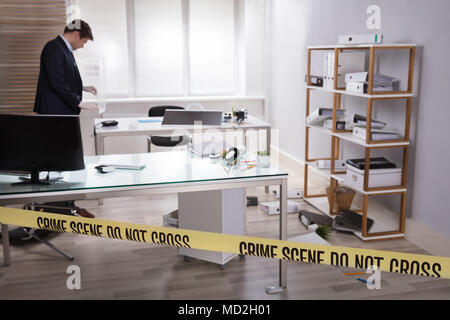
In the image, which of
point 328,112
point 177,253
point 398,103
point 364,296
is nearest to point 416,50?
point 398,103

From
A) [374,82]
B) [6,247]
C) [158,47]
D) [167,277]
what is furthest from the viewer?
[158,47]

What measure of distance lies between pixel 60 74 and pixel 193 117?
4.17ft

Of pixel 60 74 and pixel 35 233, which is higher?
pixel 60 74

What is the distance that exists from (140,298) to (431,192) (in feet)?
7.40

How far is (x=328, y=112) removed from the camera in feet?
14.9

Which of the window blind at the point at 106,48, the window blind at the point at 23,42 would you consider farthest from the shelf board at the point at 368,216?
the window blind at the point at 23,42

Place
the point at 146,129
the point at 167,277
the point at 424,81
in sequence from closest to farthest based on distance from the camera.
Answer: the point at 167,277
the point at 424,81
the point at 146,129

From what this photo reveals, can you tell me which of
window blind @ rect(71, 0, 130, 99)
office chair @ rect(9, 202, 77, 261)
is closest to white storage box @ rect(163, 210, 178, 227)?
office chair @ rect(9, 202, 77, 261)

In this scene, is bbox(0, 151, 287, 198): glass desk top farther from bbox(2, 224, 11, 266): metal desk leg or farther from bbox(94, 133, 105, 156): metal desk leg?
bbox(94, 133, 105, 156): metal desk leg

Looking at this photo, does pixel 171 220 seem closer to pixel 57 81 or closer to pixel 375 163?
pixel 57 81

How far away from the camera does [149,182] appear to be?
2.73m

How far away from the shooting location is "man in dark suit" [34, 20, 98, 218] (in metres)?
4.23

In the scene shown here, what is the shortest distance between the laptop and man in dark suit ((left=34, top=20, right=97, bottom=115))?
874 millimetres

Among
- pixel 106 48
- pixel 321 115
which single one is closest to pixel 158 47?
pixel 106 48
